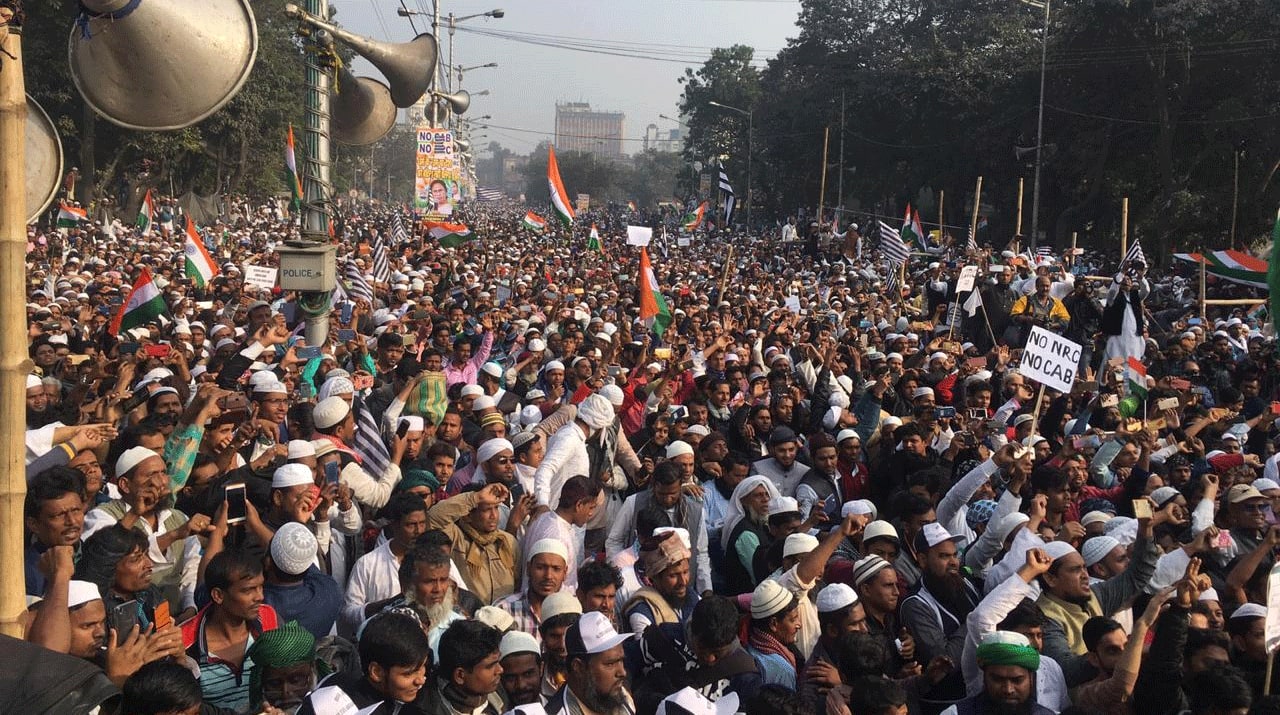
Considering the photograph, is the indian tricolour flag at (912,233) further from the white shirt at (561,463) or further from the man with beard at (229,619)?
the man with beard at (229,619)

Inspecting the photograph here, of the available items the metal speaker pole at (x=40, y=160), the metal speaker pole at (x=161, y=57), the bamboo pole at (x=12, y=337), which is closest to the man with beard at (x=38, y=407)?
the metal speaker pole at (x=40, y=160)

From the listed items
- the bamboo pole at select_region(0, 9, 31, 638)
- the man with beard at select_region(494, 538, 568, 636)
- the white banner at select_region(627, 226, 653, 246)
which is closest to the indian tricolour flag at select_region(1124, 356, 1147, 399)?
the man with beard at select_region(494, 538, 568, 636)

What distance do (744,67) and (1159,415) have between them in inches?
2993

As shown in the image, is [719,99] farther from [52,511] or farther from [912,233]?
[52,511]

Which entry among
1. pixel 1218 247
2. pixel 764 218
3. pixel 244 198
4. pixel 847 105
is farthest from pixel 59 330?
pixel 764 218

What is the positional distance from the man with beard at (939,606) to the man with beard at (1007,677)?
0.36 metres

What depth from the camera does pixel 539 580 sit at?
4.71m

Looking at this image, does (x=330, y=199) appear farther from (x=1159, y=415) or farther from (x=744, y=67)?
(x=744, y=67)

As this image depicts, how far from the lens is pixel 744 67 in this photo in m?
82.5

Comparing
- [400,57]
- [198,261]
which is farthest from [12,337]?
[198,261]

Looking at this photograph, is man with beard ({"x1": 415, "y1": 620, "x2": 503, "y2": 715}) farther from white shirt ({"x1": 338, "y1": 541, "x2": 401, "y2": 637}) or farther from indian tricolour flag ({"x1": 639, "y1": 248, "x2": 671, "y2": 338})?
indian tricolour flag ({"x1": 639, "y1": 248, "x2": 671, "y2": 338})

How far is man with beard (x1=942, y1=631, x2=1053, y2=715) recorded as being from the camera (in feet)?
12.8

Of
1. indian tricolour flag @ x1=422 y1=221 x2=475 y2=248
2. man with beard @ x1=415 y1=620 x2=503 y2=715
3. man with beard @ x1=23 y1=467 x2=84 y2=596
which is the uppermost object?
indian tricolour flag @ x1=422 y1=221 x2=475 y2=248

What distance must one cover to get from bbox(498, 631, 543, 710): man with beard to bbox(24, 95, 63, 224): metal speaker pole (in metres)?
1.93
